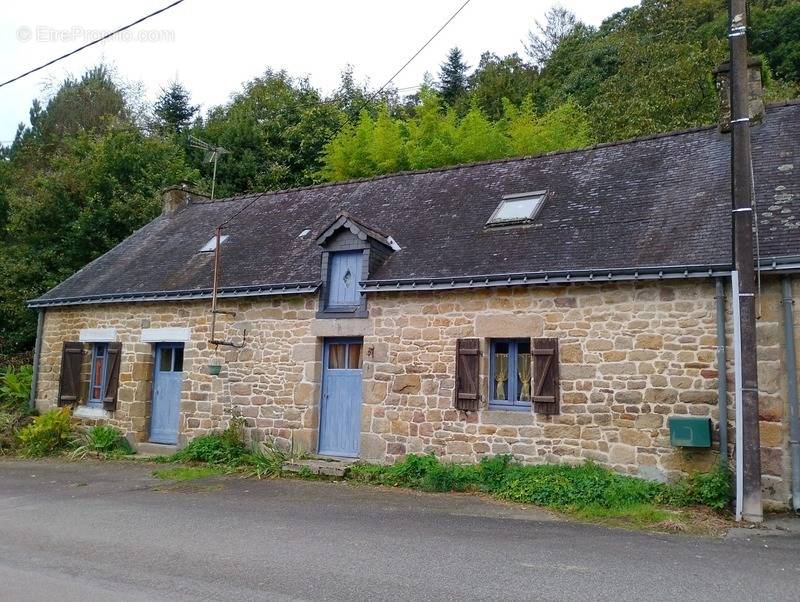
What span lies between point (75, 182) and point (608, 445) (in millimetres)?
19069

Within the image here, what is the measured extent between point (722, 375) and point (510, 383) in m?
2.89

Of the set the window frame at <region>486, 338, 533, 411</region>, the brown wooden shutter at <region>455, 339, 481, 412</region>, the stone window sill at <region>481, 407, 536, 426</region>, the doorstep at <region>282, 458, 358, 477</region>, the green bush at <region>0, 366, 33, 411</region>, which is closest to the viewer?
the stone window sill at <region>481, 407, 536, 426</region>

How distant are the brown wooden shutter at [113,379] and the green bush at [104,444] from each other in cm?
47

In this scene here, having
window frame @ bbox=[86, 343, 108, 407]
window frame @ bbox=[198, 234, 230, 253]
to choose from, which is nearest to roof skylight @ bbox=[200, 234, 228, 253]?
window frame @ bbox=[198, 234, 230, 253]

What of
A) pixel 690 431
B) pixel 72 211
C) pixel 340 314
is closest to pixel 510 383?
pixel 690 431

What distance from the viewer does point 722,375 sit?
27.0 feet

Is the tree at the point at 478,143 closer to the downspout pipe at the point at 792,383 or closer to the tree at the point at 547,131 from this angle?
the tree at the point at 547,131

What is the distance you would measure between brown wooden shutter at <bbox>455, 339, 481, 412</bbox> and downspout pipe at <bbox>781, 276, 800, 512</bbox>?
13.1 ft

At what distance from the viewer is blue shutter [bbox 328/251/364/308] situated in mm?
11430

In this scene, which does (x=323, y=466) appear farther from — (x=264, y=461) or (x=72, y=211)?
(x=72, y=211)

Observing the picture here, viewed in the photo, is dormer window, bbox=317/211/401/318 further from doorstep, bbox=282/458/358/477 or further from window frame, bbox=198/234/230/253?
window frame, bbox=198/234/230/253

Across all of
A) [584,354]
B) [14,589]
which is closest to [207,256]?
[584,354]

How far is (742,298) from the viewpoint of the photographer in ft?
24.3

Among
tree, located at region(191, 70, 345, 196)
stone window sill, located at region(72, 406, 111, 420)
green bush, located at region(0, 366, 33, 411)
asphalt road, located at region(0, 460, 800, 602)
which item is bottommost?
asphalt road, located at region(0, 460, 800, 602)
